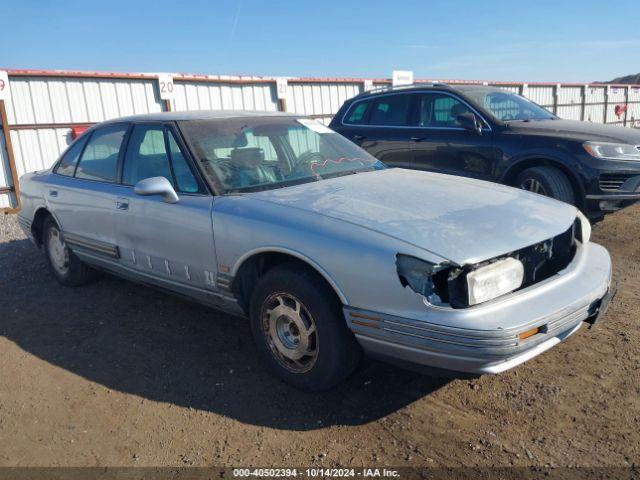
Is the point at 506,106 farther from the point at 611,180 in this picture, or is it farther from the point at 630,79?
the point at 630,79

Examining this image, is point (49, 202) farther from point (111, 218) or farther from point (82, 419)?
point (82, 419)

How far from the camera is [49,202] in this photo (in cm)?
510

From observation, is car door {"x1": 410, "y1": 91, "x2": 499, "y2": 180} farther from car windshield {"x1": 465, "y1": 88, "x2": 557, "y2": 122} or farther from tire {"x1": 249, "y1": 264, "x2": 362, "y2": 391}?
tire {"x1": 249, "y1": 264, "x2": 362, "y2": 391}

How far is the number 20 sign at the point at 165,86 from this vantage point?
11672 millimetres

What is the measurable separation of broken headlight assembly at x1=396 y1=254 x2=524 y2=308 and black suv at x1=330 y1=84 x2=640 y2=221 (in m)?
3.65

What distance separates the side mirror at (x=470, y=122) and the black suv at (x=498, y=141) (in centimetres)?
1

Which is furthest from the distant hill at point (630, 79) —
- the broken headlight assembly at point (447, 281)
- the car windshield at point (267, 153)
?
the broken headlight assembly at point (447, 281)

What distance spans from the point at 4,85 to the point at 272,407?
9367 millimetres

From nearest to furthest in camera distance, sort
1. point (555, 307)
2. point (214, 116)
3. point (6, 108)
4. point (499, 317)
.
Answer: point (499, 317) → point (555, 307) → point (214, 116) → point (6, 108)

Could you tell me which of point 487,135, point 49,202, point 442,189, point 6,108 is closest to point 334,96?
point 6,108

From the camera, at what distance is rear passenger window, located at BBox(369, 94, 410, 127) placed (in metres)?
7.16

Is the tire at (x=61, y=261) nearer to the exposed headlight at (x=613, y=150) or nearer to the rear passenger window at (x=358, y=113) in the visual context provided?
the rear passenger window at (x=358, y=113)

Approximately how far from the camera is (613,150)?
A: 562cm

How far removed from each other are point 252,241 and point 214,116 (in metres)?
1.37
